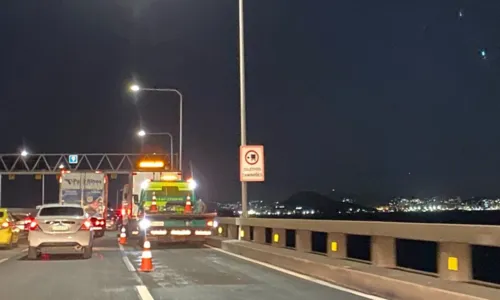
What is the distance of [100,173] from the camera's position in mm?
40688

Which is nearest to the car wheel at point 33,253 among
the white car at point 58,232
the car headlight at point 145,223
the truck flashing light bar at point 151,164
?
the white car at point 58,232

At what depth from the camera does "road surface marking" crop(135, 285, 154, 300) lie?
12578 millimetres

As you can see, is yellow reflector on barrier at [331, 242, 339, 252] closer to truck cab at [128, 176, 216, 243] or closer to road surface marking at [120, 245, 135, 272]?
road surface marking at [120, 245, 135, 272]

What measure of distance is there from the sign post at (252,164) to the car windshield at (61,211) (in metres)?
5.30

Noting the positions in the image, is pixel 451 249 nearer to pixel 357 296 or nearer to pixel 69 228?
pixel 357 296

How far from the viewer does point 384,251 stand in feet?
46.9

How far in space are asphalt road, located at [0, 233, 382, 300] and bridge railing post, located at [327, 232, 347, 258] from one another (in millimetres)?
1358

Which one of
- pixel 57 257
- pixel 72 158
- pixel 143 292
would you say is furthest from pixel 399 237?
pixel 72 158

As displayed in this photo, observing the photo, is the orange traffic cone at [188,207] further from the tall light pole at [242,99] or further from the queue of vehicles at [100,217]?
the tall light pole at [242,99]

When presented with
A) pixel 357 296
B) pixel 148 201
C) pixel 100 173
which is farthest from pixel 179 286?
pixel 100 173

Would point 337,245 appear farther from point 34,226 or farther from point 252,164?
point 34,226

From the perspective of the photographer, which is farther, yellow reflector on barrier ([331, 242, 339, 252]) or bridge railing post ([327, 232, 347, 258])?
yellow reflector on barrier ([331, 242, 339, 252])

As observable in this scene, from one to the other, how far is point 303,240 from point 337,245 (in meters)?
2.66

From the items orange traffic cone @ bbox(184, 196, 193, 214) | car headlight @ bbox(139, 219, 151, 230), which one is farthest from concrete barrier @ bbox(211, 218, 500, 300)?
orange traffic cone @ bbox(184, 196, 193, 214)
